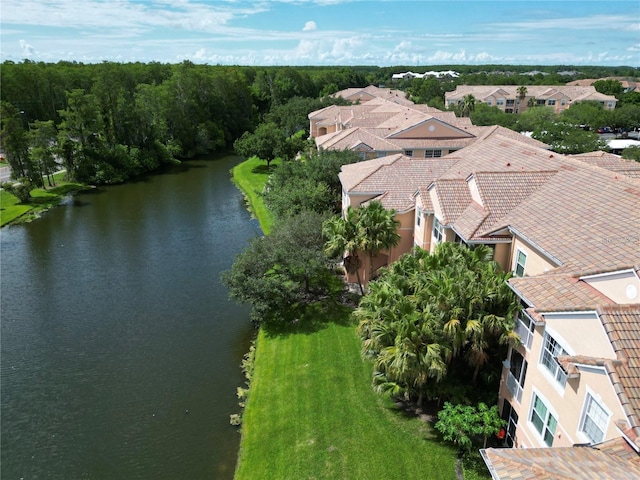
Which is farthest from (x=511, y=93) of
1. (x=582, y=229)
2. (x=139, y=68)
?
(x=582, y=229)

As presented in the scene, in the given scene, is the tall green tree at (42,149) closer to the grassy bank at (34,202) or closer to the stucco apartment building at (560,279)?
the grassy bank at (34,202)

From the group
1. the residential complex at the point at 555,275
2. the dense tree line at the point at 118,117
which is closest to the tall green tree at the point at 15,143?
the dense tree line at the point at 118,117

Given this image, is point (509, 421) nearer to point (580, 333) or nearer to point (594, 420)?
point (594, 420)

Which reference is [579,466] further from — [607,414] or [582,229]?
[582,229]

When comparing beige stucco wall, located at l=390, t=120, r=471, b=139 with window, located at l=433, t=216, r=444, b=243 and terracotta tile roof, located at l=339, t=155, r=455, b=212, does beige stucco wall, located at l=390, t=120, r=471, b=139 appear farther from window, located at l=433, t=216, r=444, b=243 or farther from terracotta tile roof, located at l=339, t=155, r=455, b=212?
window, located at l=433, t=216, r=444, b=243

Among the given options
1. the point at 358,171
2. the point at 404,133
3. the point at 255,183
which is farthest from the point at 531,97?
the point at 358,171
